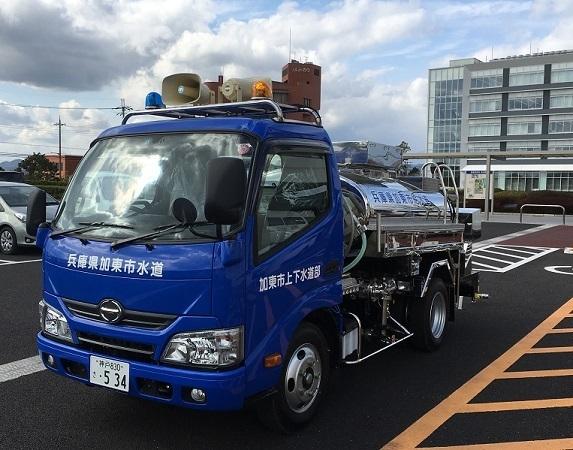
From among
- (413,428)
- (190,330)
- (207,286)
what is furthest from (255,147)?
(413,428)

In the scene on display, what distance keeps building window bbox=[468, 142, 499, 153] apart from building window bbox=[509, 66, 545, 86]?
9.13 metres

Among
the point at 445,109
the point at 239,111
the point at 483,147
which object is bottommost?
the point at 239,111

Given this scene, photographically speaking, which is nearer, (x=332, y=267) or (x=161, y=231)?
(x=161, y=231)

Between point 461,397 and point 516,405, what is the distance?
41 centimetres

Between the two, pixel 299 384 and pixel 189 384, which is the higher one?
pixel 189 384

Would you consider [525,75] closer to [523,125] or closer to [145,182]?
[523,125]

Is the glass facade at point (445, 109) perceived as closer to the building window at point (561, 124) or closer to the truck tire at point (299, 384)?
the building window at point (561, 124)

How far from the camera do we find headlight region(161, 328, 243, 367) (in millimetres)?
3148

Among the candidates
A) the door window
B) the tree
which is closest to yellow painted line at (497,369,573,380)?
the door window

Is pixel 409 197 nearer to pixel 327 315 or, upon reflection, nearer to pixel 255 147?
pixel 327 315

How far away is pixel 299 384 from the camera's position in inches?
148

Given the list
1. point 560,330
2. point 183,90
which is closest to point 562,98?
point 560,330

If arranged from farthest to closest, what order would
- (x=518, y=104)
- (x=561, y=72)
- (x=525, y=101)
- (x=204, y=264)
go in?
(x=518, y=104) < (x=525, y=101) < (x=561, y=72) < (x=204, y=264)

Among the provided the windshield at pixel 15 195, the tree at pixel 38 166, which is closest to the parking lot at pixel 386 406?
the windshield at pixel 15 195
